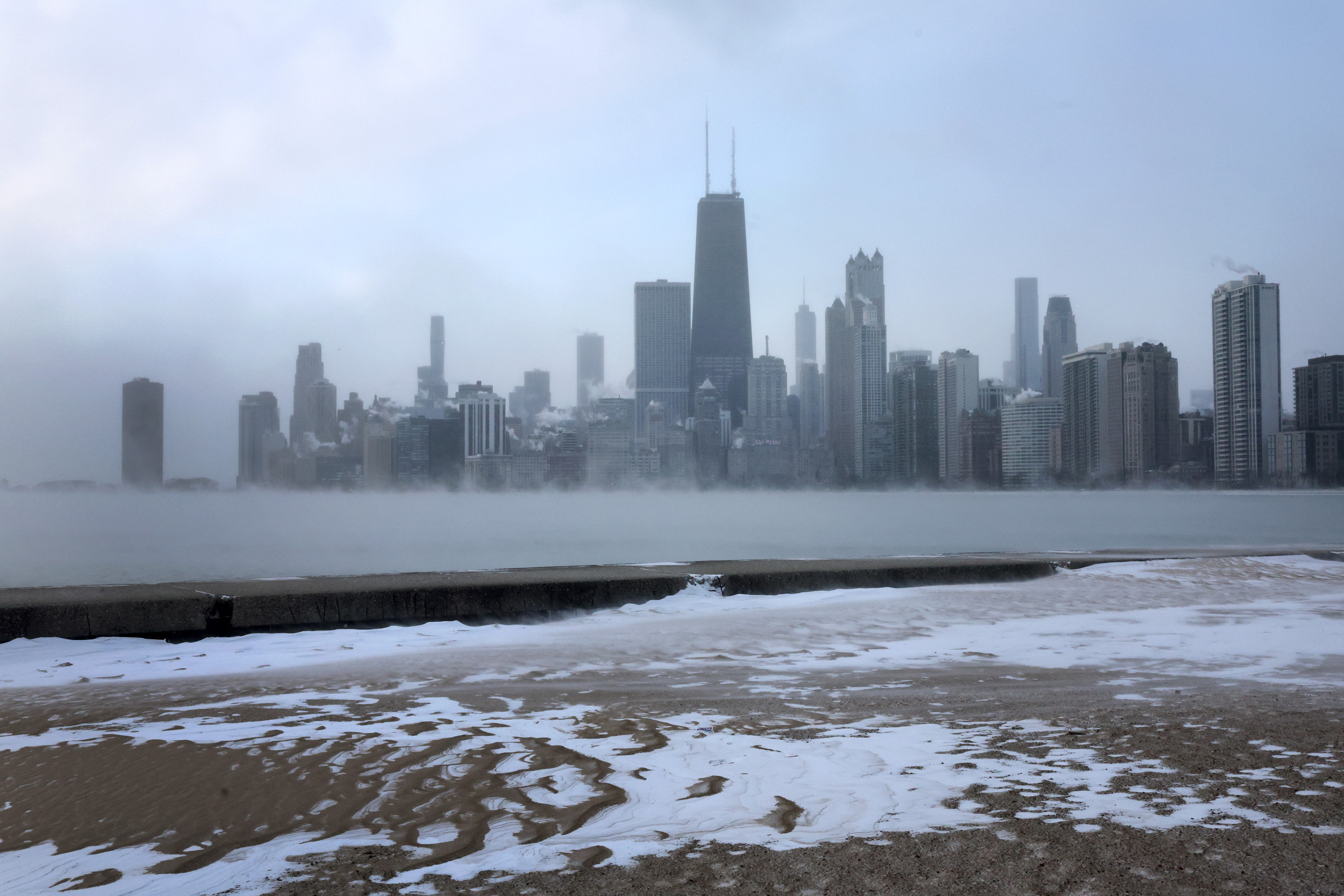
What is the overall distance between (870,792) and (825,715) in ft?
5.49

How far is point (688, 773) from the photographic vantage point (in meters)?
4.40

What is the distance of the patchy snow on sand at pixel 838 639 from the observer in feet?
24.9

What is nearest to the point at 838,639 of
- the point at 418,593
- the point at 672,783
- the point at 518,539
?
the point at 418,593

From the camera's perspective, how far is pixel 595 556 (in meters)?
39.2

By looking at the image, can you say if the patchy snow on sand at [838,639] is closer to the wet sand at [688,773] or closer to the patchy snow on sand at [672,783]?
the wet sand at [688,773]

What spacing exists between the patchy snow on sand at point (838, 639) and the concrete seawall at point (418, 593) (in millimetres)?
208

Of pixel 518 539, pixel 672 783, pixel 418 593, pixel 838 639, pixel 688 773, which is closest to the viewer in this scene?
pixel 672 783

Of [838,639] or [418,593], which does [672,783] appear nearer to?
[838,639]

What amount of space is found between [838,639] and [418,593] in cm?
450

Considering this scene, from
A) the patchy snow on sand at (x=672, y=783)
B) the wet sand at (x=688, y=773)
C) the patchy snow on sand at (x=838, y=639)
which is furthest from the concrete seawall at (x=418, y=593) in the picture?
the patchy snow on sand at (x=672, y=783)

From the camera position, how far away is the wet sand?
3195mm

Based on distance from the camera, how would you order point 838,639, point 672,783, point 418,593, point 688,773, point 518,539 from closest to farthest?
point 672,783 < point 688,773 < point 838,639 < point 418,593 < point 518,539

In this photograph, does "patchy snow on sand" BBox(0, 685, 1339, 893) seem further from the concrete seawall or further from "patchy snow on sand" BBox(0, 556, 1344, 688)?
the concrete seawall

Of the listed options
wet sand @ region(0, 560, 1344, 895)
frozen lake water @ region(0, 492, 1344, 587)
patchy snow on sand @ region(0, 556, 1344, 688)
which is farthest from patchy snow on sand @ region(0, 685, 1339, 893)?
frozen lake water @ region(0, 492, 1344, 587)
